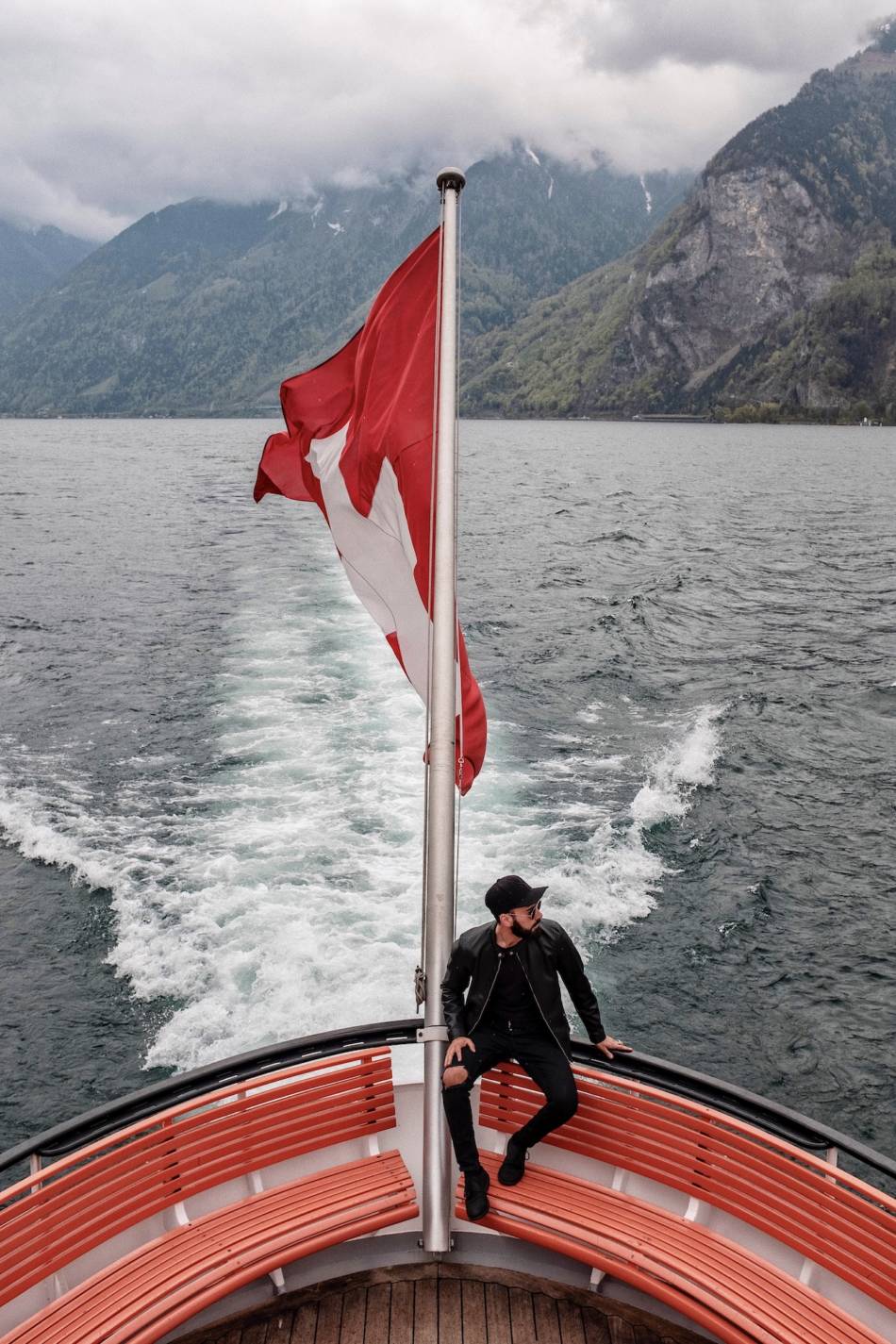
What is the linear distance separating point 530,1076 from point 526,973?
71 cm

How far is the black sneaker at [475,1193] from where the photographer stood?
5.77m

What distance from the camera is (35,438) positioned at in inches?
7254

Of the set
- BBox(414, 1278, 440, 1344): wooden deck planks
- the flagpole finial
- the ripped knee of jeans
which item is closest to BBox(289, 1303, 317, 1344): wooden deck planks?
BBox(414, 1278, 440, 1344): wooden deck planks

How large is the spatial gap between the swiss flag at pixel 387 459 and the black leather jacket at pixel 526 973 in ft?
4.00

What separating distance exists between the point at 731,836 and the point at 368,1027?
40.5 ft

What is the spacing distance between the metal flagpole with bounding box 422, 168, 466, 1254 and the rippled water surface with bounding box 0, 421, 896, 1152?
5.89 metres

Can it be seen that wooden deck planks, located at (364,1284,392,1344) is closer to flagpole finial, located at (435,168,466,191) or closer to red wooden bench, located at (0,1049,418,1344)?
red wooden bench, located at (0,1049,418,1344)

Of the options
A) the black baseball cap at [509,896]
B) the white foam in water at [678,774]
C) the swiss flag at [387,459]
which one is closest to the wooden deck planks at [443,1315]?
the black baseball cap at [509,896]

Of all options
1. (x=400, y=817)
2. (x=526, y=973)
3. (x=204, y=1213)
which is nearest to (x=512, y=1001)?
(x=526, y=973)

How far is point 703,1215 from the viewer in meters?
6.04

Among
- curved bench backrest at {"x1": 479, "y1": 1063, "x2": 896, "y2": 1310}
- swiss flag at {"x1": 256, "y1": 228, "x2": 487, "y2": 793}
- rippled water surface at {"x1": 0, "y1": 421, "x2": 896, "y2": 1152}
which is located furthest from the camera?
rippled water surface at {"x1": 0, "y1": 421, "x2": 896, "y2": 1152}

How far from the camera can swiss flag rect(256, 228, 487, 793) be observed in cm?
707

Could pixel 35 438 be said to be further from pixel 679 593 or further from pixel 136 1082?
pixel 136 1082

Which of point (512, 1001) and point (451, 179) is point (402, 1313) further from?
point (451, 179)
